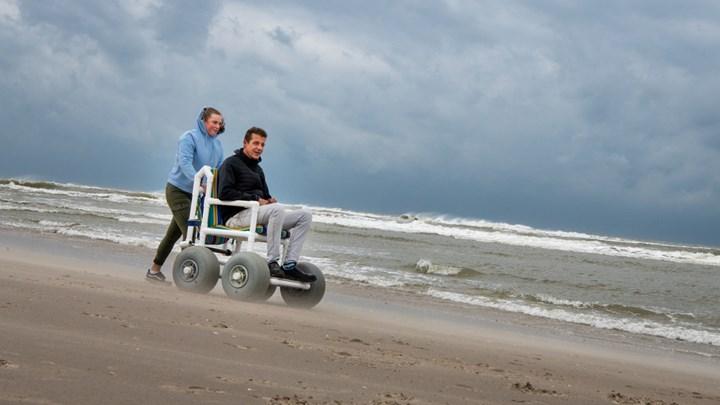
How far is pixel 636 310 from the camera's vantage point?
11.9 meters

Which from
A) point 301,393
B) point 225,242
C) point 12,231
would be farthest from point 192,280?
point 12,231

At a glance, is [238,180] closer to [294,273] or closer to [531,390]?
[294,273]

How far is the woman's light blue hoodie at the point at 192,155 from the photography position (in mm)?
8438

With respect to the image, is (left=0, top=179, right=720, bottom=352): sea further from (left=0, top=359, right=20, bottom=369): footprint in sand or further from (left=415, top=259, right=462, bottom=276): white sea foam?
(left=0, top=359, right=20, bottom=369): footprint in sand

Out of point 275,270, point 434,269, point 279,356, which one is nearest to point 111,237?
point 434,269

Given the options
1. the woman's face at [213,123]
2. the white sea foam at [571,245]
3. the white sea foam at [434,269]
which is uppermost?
the woman's face at [213,123]

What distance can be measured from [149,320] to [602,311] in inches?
324

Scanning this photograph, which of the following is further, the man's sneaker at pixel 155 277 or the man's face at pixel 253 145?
the man's sneaker at pixel 155 277

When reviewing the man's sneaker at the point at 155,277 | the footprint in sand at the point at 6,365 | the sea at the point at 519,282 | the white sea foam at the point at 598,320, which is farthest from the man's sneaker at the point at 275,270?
the footprint in sand at the point at 6,365

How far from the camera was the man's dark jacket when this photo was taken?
7.98m

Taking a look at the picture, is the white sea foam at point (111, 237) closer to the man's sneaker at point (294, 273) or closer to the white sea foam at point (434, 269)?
the white sea foam at point (434, 269)

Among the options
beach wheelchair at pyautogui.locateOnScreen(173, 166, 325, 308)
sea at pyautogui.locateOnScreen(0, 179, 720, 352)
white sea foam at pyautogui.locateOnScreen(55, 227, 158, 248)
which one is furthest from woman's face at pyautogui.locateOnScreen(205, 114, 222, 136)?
white sea foam at pyautogui.locateOnScreen(55, 227, 158, 248)

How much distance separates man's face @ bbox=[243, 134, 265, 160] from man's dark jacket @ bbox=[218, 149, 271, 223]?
5 cm

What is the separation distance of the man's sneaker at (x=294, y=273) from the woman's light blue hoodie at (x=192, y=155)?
144 cm
